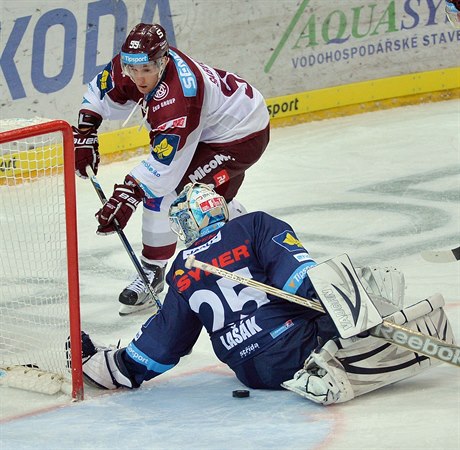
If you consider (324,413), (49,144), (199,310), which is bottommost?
(324,413)

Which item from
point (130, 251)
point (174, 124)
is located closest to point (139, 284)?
point (130, 251)

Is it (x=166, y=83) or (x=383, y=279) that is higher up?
(x=166, y=83)

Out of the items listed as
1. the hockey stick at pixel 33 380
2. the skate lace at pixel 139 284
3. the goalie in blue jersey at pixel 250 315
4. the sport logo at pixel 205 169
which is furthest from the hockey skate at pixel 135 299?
the goalie in blue jersey at pixel 250 315

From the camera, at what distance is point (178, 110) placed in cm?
450

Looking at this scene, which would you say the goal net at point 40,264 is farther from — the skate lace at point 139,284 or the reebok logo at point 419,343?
the reebok logo at point 419,343

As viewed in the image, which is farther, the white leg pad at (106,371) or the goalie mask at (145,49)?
the goalie mask at (145,49)

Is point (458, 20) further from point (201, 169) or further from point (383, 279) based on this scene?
point (201, 169)

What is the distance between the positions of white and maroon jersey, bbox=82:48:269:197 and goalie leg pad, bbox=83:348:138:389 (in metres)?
0.98

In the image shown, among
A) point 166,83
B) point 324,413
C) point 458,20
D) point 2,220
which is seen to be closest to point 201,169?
point 166,83

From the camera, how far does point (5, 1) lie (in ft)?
21.0

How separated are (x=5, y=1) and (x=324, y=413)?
153 inches

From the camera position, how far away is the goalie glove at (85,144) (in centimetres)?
482

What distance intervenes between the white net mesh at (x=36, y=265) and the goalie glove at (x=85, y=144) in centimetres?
44

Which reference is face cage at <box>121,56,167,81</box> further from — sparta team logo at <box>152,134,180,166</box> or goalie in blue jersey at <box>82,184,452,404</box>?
goalie in blue jersey at <box>82,184,452,404</box>
